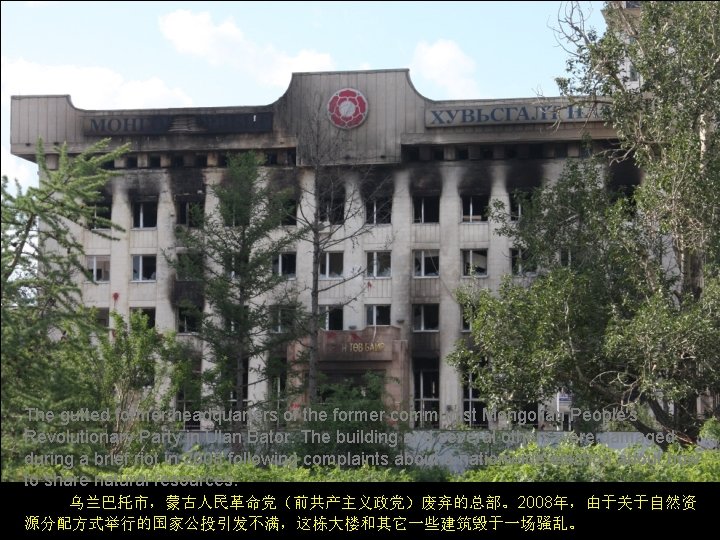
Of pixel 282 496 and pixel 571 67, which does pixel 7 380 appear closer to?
pixel 282 496

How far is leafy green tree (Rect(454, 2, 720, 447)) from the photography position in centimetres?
2700

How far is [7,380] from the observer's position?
15.0 metres

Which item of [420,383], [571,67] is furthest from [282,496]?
[420,383]

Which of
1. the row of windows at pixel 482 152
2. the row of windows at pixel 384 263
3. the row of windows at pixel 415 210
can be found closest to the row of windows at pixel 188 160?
the row of windows at pixel 415 210

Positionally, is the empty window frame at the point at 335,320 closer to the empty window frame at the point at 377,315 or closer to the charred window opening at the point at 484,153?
the empty window frame at the point at 377,315

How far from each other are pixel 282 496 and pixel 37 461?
12.0ft

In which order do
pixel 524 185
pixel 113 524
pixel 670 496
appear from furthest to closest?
pixel 524 185, pixel 670 496, pixel 113 524

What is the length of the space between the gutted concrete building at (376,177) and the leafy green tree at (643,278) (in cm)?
2435

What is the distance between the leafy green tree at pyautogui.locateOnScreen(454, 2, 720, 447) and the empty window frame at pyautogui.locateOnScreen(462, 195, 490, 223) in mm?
25681

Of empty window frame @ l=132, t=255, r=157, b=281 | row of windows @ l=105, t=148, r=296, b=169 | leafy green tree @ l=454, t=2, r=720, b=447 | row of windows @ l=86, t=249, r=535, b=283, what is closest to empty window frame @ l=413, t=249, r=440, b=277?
row of windows @ l=86, t=249, r=535, b=283

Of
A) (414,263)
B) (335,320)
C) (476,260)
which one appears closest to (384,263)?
(414,263)

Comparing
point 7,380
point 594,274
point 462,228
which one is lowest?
point 7,380

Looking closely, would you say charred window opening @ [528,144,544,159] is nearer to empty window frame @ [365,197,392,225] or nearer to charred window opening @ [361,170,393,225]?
charred window opening @ [361,170,393,225]

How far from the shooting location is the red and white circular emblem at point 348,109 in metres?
56.3
